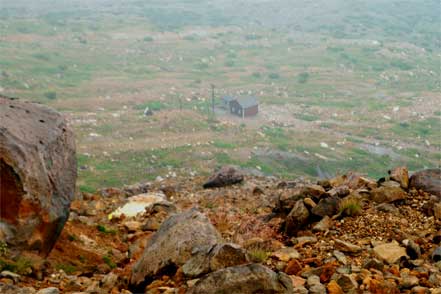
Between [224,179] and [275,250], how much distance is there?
1114 cm

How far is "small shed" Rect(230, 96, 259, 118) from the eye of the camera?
204ft

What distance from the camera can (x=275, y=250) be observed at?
8.72 metres

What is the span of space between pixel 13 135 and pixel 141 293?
3.35 m

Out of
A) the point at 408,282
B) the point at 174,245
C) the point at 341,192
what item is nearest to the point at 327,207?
the point at 341,192

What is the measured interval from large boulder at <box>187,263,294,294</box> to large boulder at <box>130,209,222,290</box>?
75.9 inches

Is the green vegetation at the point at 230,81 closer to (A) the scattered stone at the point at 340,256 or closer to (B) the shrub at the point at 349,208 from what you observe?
(B) the shrub at the point at 349,208

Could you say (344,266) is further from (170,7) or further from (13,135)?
(170,7)

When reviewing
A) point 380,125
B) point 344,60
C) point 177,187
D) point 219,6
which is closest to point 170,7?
point 219,6

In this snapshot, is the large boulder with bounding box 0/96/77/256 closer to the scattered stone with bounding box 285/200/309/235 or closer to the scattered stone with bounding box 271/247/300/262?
the scattered stone with bounding box 271/247/300/262

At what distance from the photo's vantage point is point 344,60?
9325cm

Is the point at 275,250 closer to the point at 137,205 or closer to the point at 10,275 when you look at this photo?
the point at 10,275

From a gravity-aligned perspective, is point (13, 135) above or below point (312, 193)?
above

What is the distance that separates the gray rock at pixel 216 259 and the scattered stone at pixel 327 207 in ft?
11.7

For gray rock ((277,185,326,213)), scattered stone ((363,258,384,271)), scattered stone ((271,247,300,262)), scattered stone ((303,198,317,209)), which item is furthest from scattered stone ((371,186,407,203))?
scattered stone ((363,258,384,271))
